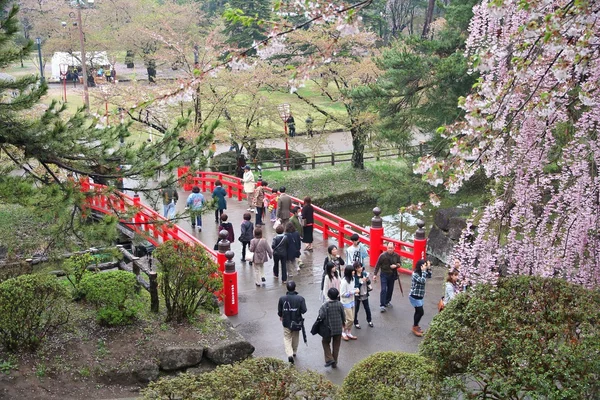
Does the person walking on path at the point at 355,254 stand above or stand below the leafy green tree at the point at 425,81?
below

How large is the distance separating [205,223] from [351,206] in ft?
32.0

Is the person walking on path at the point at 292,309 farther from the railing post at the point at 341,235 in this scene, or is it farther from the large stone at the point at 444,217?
the large stone at the point at 444,217

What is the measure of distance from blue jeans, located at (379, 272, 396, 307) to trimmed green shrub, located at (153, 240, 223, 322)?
2.81m

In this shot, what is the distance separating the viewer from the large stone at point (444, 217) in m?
18.2

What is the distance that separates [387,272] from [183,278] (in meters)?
3.41

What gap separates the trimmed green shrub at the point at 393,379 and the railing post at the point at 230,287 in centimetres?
527

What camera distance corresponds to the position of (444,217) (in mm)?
18406

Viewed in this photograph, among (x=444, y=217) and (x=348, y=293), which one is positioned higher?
(x=348, y=293)

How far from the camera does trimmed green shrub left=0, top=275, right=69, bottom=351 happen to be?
8.53 meters

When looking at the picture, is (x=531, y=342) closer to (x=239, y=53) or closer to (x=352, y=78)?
(x=239, y=53)

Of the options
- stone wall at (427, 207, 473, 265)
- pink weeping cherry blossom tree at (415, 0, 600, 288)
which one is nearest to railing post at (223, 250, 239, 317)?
pink weeping cherry blossom tree at (415, 0, 600, 288)

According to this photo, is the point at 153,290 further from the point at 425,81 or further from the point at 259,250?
the point at 425,81

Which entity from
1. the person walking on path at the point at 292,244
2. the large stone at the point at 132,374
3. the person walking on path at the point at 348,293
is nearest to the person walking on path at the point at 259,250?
the person walking on path at the point at 292,244

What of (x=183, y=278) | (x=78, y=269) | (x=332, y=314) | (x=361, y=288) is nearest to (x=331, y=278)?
(x=361, y=288)
